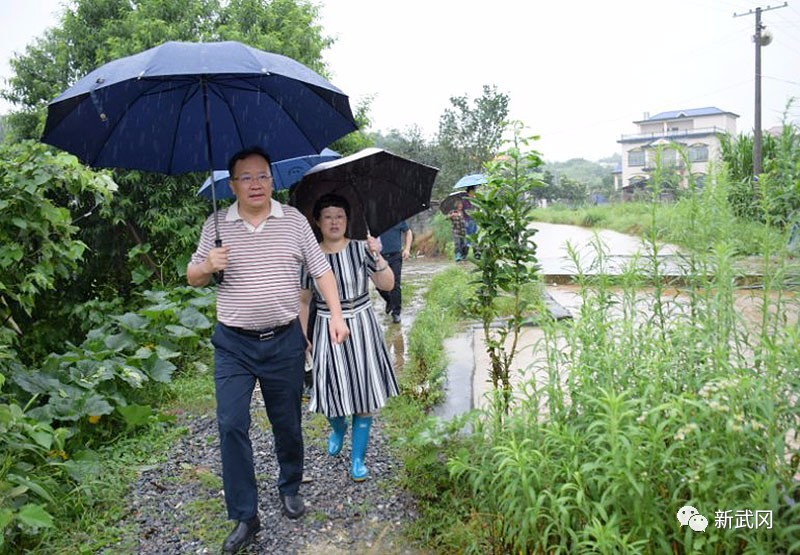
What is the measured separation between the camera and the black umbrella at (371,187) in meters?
3.88

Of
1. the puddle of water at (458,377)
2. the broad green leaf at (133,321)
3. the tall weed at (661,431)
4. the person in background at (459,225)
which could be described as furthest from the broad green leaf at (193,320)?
the person in background at (459,225)

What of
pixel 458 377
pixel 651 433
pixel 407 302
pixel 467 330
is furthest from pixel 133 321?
pixel 407 302

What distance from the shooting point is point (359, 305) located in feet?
12.6

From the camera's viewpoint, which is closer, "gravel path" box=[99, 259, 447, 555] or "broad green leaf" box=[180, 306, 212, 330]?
"gravel path" box=[99, 259, 447, 555]

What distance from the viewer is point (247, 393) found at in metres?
3.21

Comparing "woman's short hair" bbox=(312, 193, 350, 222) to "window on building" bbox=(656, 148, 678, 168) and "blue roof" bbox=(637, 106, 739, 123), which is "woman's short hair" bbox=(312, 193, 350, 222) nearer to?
"window on building" bbox=(656, 148, 678, 168)

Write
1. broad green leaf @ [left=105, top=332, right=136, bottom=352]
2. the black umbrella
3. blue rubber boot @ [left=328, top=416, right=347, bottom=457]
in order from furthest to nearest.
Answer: broad green leaf @ [left=105, top=332, right=136, bottom=352] < blue rubber boot @ [left=328, top=416, right=347, bottom=457] < the black umbrella

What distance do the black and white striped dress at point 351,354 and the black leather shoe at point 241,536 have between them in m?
0.77

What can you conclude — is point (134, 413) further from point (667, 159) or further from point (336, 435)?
point (667, 159)

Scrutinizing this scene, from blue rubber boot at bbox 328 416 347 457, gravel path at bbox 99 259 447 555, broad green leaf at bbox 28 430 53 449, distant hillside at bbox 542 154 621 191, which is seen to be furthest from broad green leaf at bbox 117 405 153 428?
distant hillside at bbox 542 154 621 191

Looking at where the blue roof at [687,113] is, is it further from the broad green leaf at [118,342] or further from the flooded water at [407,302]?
the broad green leaf at [118,342]

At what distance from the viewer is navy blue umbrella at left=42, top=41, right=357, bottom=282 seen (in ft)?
9.91

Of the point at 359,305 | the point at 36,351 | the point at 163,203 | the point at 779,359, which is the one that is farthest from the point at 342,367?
the point at 163,203

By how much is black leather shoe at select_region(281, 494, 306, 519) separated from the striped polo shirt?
3.11 feet
